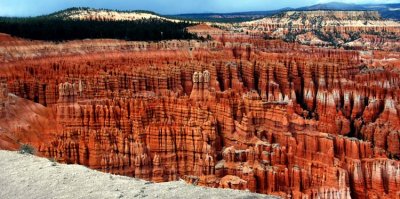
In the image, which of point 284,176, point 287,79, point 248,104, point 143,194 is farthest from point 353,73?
point 143,194

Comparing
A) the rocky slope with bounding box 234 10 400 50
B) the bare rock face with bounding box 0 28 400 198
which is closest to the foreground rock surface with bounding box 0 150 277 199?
the bare rock face with bounding box 0 28 400 198

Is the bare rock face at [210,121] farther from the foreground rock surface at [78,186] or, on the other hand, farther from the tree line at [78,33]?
the foreground rock surface at [78,186]

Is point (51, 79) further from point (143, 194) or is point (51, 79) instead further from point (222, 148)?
point (143, 194)


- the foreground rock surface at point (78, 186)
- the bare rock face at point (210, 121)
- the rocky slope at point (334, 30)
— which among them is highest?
the rocky slope at point (334, 30)

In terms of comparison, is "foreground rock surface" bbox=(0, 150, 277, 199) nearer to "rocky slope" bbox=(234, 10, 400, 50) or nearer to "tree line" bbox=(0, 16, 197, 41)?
"tree line" bbox=(0, 16, 197, 41)

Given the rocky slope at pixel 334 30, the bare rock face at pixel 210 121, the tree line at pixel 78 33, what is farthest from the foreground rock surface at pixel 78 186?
the rocky slope at pixel 334 30

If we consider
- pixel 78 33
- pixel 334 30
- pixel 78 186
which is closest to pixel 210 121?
pixel 78 186
